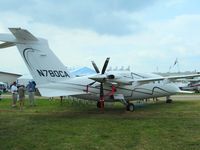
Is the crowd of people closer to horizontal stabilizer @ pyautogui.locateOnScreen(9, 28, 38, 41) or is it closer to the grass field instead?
horizontal stabilizer @ pyautogui.locateOnScreen(9, 28, 38, 41)

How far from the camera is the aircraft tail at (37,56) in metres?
17.7

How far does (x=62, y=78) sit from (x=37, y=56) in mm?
1990

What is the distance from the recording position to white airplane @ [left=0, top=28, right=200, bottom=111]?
1791 cm

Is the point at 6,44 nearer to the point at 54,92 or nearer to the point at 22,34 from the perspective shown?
the point at 22,34

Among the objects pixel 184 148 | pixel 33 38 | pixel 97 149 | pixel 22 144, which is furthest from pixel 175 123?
pixel 33 38

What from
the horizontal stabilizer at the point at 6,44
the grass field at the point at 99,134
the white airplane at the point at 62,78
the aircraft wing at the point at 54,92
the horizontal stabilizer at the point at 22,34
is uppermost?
the horizontal stabilizer at the point at 22,34

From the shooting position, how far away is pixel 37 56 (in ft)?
60.2

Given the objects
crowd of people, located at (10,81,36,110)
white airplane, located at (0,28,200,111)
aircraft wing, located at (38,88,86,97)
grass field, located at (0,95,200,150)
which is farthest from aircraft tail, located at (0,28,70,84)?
crowd of people, located at (10,81,36,110)

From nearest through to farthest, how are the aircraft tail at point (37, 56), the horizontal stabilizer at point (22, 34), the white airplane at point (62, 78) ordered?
the horizontal stabilizer at point (22, 34)
the aircraft tail at point (37, 56)
the white airplane at point (62, 78)

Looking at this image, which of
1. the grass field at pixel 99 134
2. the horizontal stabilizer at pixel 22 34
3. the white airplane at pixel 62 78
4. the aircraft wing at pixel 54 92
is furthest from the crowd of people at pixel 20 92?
the grass field at pixel 99 134

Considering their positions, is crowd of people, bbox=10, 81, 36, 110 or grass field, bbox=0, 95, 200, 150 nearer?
grass field, bbox=0, 95, 200, 150

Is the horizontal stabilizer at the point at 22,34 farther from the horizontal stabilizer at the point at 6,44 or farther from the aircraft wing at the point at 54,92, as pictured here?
the aircraft wing at the point at 54,92

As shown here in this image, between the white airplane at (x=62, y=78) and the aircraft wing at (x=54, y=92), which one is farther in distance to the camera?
the white airplane at (x=62, y=78)

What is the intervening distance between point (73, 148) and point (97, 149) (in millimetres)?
726
